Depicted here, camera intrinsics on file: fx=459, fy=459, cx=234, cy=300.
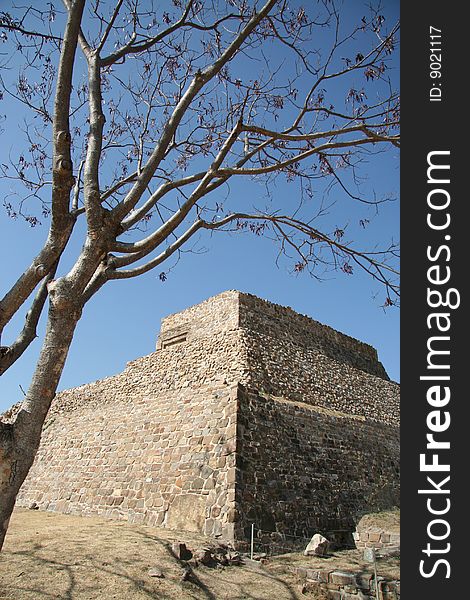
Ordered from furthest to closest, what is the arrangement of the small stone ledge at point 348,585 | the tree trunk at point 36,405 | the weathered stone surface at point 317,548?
the weathered stone surface at point 317,548, the small stone ledge at point 348,585, the tree trunk at point 36,405

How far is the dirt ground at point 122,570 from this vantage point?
4887mm

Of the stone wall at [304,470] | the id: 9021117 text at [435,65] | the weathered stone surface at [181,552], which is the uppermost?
the id: 9021117 text at [435,65]

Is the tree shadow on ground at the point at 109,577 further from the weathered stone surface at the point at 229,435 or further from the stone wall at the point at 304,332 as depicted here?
the stone wall at the point at 304,332

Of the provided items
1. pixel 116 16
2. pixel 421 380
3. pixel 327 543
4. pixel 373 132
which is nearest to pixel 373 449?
pixel 327 543

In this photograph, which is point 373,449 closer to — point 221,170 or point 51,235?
point 221,170

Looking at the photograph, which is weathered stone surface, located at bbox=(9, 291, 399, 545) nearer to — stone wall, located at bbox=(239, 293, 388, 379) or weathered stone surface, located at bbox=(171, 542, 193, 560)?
stone wall, located at bbox=(239, 293, 388, 379)

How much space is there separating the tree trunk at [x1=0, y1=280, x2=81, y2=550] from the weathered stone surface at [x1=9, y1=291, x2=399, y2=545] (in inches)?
213

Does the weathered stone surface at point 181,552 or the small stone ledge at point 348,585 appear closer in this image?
the small stone ledge at point 348,585

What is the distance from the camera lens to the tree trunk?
120 inches

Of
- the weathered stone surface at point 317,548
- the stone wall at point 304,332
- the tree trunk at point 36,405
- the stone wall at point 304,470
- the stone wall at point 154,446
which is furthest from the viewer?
the stone wall at point 304,332

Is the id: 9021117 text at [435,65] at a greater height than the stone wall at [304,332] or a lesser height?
lesser

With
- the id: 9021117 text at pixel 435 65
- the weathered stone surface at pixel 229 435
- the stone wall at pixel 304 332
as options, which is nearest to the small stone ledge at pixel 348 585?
the weathered stone surface at pixel 229 435

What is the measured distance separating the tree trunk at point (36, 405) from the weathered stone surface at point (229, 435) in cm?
541

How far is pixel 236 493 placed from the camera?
Answer: 809cm
